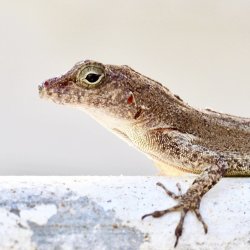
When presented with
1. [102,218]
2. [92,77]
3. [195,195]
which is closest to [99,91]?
[92,77]

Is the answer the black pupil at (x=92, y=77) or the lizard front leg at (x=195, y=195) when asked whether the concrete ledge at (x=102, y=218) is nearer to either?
the lizard front leg at (x=195, y=195)

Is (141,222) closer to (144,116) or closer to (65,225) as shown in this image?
(65,225)

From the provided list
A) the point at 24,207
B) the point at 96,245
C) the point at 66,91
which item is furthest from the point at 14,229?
the point at 66,91

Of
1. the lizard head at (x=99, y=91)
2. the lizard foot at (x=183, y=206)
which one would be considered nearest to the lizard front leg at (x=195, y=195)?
the lizard foot at (x=183, y=206)

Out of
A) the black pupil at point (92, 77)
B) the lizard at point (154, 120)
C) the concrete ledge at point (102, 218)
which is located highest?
the black pupil at point (92, 77)

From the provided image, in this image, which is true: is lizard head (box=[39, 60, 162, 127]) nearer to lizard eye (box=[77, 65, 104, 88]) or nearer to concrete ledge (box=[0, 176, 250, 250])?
lizard eye (box=[77, 65, 104, 88])

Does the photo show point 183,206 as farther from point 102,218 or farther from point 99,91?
Answer: point 99,91
